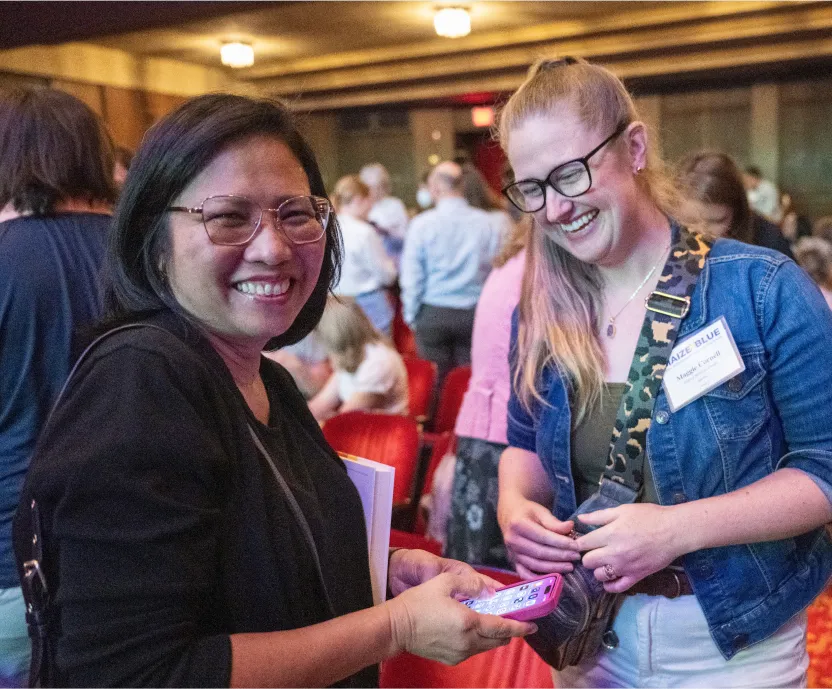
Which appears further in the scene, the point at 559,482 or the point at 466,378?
the point at 466,378

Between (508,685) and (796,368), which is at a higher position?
(796,368)

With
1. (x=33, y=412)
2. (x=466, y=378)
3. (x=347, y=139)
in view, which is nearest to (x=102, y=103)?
(x=347, y=139)

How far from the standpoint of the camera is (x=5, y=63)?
7.47 metres

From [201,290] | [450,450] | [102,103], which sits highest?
[102,103]

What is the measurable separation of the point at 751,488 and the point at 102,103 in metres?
8.86

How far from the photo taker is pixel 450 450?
2.79m

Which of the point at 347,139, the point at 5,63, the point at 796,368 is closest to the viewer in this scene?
the point at 796,368

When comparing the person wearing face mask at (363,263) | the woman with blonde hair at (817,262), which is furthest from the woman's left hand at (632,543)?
the person wearing face mask at (363,263)

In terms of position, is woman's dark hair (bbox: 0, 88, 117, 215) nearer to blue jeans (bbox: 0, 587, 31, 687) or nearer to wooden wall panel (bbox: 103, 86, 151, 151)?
blue jeans (bbox: 0, 587, 31, 687)

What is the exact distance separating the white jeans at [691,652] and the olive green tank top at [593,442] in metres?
0.19

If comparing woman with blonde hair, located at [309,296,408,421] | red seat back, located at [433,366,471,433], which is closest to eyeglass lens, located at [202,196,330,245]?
woman with blonde hair, located at [309,296,408,421]

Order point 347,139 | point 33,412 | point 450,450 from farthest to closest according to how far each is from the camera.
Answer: point 347,139, point 450,450, point 33,412

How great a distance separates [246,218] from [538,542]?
0.68 metres

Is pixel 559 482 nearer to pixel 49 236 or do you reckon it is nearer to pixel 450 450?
pixel 49 236
